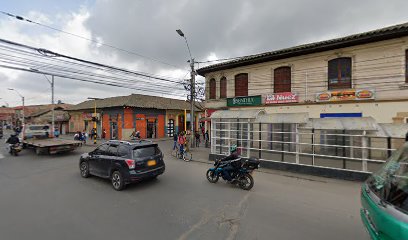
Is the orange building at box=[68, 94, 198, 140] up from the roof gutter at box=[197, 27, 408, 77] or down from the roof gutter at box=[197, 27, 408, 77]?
down

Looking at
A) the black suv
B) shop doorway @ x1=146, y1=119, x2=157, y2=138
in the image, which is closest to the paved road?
the black suv

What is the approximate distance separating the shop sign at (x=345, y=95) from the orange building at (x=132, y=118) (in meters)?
19.6

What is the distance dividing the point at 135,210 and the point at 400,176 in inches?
213

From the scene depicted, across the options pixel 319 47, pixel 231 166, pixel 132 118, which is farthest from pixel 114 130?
pixel 319 47

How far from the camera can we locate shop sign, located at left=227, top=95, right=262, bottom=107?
13234mm

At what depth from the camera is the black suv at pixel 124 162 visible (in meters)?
6.39

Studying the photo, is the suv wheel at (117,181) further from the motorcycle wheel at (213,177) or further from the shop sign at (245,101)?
the shop sign at (245,101)

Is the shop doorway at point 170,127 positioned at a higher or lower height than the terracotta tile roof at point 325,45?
lower

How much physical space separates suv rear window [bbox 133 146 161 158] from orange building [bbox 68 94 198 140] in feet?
55.2

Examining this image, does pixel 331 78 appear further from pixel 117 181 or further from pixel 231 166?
pixel 117 181

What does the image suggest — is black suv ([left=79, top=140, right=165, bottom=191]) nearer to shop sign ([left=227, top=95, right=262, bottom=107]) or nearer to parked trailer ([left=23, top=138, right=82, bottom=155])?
parked trailer ([left=23, top=138, right=82, bottom=155])

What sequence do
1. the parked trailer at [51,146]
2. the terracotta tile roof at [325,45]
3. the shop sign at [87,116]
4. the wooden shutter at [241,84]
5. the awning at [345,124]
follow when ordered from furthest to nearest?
the shop sign at [87,116]
the wooden shutter at [241,84]
the parked trailer at [51,146]
the terracotta tile roof at [325,45]
the awning at [345,124]

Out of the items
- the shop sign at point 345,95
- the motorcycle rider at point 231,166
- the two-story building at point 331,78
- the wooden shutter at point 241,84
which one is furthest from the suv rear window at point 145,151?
the shop sign at point 345,95

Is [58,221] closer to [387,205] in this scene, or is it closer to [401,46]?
[387,205]
